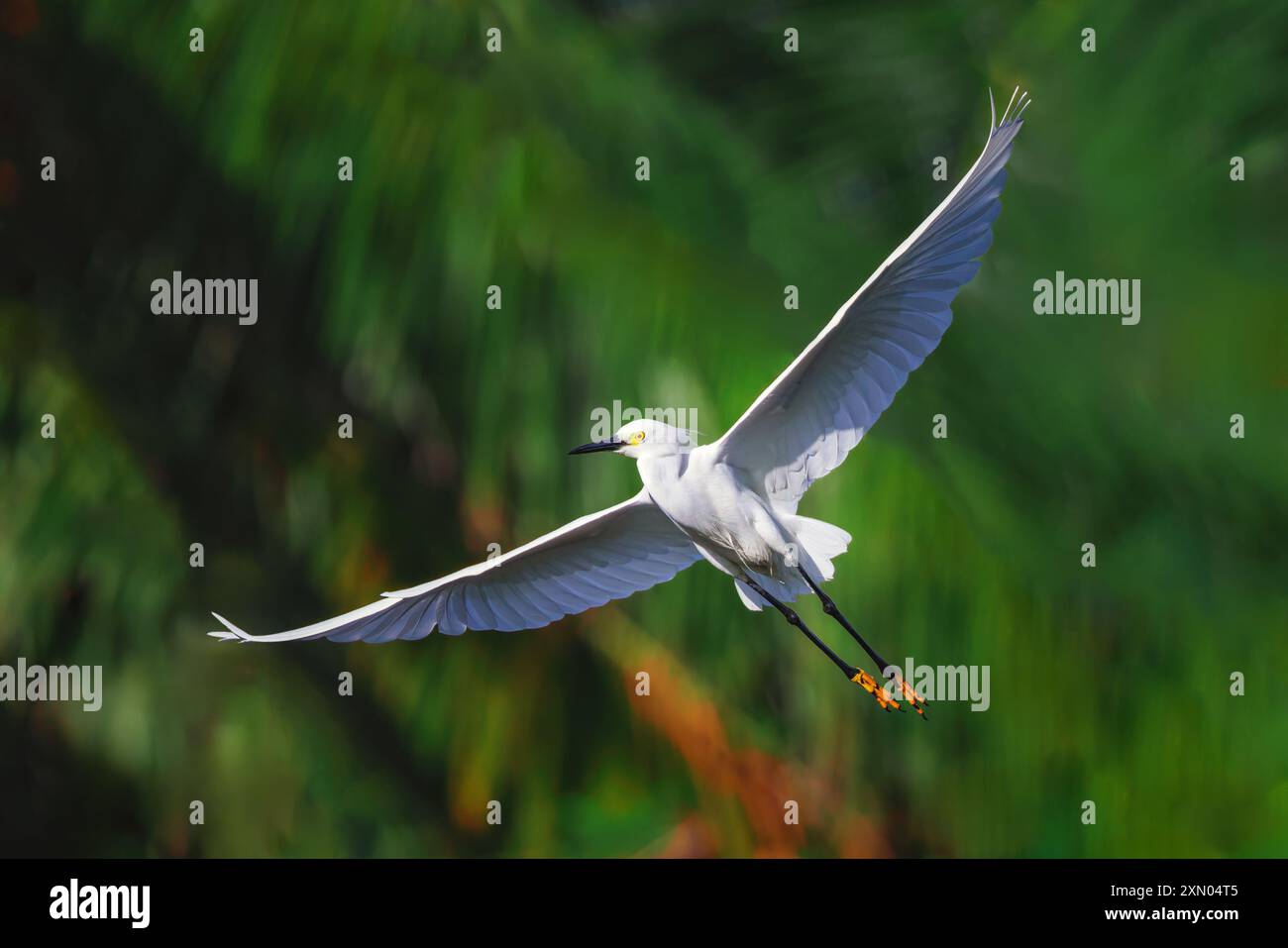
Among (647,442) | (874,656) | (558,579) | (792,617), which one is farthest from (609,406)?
(874,656)

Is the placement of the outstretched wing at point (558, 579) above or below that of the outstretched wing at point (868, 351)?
below

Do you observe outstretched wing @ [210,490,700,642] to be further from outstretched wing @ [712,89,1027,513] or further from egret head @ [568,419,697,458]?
outstretched wing @ [712,89,1027,513]

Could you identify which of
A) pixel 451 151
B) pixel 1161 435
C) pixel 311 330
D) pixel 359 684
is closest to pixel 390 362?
pixel 311 330

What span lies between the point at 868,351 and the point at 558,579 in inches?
44.3

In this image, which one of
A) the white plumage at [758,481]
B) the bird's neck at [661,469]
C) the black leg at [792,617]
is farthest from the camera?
the black leg at [792,617]

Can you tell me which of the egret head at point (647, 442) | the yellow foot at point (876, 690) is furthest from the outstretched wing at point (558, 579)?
the yellow foot at point (876, 690)

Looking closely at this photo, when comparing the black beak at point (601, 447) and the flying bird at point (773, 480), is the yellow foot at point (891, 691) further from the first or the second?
the black beak at point (601, 447)

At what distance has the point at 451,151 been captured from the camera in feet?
16.3

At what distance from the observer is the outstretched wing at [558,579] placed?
4.30 metres

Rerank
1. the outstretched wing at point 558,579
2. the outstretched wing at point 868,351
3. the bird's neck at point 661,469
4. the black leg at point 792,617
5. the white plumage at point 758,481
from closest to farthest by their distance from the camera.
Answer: the outstretched wing at point 868,351 < the white plumage at point 758,481 < the bird's neck at point 661,469 < the black leg at point 792,617 < the outstretched wing at point 558,579

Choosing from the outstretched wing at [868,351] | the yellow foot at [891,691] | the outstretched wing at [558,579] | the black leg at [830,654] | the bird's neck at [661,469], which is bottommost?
the yellow foot at [891,691]

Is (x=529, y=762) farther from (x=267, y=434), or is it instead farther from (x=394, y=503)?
(x=267, y=434)

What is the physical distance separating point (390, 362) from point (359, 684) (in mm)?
1006

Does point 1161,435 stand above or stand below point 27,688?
above
